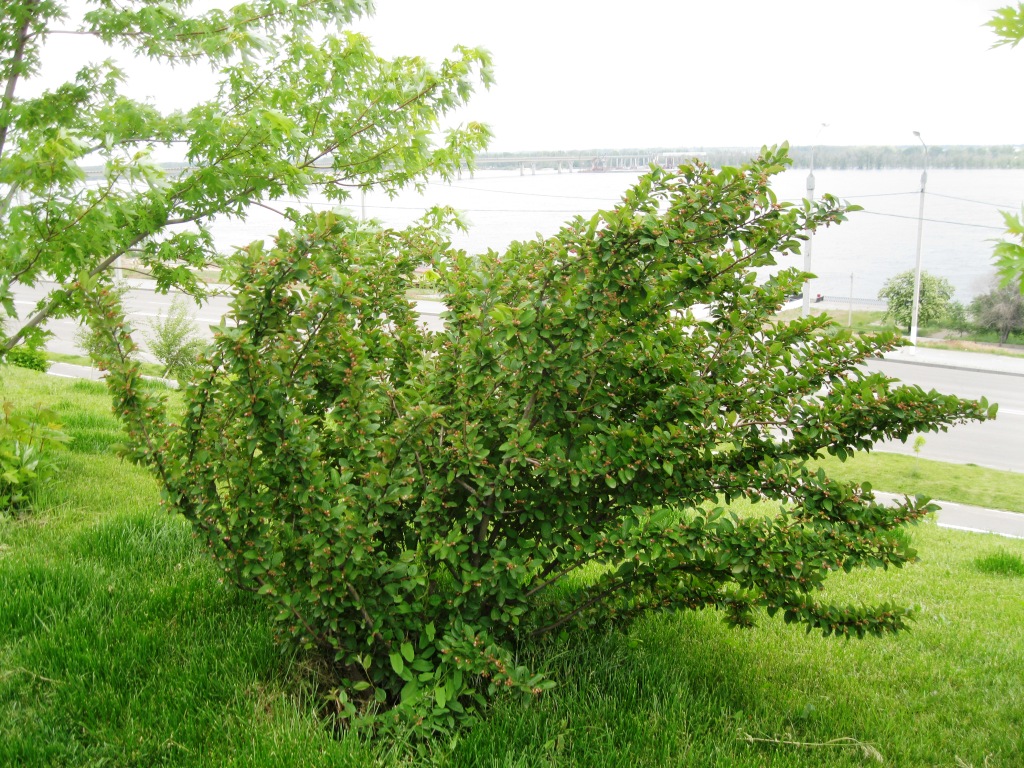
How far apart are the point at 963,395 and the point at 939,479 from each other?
29.5 ft

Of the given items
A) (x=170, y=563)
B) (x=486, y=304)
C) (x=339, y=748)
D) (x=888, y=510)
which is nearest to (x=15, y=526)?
(x=170, y=563)

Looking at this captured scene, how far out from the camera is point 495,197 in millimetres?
6703

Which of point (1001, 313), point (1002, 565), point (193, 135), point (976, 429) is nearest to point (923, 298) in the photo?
point (1001, 313)

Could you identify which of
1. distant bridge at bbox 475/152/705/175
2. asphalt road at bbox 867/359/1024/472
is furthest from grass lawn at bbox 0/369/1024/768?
asphalt road at bbox 867/359/1024/472

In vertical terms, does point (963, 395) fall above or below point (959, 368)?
below

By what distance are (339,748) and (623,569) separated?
99 centimetres

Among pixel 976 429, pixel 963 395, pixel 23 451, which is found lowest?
pixel 976 429

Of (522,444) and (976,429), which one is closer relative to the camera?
(522,444)

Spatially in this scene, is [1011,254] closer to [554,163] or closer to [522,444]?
[522,444]

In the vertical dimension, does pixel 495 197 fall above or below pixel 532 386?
above

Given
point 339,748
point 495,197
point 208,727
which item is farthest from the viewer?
point 495,197

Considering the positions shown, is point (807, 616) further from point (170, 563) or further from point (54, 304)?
point (54, 304)

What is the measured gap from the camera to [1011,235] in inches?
78.6

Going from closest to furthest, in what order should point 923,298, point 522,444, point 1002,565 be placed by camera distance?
point 522,444 < point 1002,565 < point 923,298
